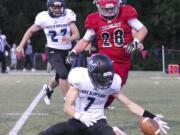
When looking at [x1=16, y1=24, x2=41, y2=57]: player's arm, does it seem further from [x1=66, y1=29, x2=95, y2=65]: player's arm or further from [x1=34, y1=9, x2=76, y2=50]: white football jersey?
[x1=66, y1=29, x2=95, y2=65]: player's arm

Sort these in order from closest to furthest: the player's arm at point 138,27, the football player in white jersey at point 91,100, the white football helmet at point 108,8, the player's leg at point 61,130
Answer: the player's leg at point 61,130 → the football player in white jersey at point 91,100 → the white football helmet at point 108,8 → the player's arm at point 138,27

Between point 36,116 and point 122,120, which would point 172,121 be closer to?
point 122,120

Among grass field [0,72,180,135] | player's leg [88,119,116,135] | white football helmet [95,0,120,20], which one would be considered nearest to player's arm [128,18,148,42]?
white football helmet [95,0,120,20]

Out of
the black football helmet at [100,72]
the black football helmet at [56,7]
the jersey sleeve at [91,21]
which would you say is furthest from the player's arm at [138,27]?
the black football helmet at [100,72]

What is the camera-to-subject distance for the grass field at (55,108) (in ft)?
27.1

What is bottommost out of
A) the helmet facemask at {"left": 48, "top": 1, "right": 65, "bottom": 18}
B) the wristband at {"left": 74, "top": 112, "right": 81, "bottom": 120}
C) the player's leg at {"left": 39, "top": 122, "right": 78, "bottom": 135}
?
the player's leg at {"left": 39, "top": 122, "right": 78, "bottom": 135}

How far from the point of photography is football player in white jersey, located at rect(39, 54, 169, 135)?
594 centimetres

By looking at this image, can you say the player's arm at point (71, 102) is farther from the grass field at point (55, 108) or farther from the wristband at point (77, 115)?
the grass field at point (55, 108)

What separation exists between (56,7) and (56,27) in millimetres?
413

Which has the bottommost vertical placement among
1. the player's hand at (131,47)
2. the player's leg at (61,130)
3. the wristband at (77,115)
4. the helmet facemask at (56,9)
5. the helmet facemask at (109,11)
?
the player's leg at (61,130)

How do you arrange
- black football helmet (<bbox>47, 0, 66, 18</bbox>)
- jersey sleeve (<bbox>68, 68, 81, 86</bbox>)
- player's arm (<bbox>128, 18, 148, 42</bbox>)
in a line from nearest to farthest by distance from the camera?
jersey sleeve (<bbox>68, 68, 81, 86</bbox>)
player's arm (<bbox>128, 18, 148, 42</bbox>)
black football helmet (<bbox>47, 0, 66, 18</bbox>)

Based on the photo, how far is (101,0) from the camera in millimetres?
7633

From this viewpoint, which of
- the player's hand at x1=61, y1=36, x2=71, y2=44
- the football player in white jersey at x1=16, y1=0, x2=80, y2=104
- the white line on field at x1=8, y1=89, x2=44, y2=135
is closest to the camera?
the white line on field at x1=8, y1=89, x2=44, y2=135

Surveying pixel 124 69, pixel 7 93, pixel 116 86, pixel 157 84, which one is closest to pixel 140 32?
pixel 124 69
